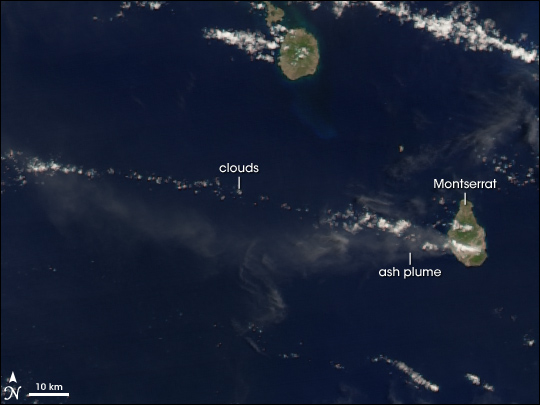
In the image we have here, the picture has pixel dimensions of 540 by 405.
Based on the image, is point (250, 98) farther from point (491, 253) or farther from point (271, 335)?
point (491, 253)

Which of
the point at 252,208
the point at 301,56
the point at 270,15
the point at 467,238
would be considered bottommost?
the point at 467,238

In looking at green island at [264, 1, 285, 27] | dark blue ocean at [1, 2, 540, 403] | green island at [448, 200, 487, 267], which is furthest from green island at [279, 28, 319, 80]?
green island at [448, 200, 487, 267]

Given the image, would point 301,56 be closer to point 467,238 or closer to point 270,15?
point 270,15

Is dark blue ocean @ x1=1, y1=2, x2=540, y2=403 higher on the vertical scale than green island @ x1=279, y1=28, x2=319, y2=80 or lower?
lower

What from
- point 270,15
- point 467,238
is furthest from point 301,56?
point 467,238

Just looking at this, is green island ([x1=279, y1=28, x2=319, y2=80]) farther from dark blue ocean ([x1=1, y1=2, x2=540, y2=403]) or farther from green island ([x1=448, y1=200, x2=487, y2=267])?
green island ([x1=448, y1=200, x2=487, y2=267])

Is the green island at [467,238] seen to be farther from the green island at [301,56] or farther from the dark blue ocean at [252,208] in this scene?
the green island at [301,56]

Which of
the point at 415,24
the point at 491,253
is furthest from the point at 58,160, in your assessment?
the point at 491,253
